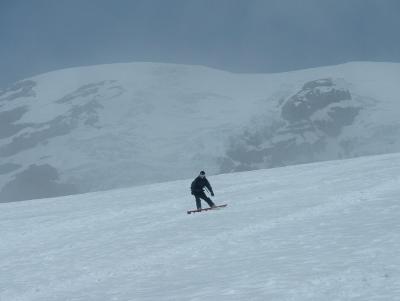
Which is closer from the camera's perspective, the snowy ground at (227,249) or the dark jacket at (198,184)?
Answer: the snowy ground at (227,249)

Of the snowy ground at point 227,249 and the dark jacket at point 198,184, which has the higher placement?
the dark jacket at point 198,184

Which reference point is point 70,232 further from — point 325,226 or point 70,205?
point 70,205

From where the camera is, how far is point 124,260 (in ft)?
54.6

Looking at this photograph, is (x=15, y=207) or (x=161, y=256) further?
(x=15, y=207)

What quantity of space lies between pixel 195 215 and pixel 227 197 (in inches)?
261

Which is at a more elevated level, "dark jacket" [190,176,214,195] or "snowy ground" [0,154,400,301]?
"dark jacket" [190,176,214,195]

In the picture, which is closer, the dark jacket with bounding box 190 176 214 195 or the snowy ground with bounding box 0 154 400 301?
the snowy ground with bounding box 0 154 400 301

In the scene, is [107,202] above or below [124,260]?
above

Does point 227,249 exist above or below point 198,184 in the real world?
below

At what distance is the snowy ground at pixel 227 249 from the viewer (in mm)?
11719

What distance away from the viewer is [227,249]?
1614 centimetres

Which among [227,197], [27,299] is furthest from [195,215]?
[27,299]

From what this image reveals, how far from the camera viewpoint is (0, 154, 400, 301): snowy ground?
11.7 metres

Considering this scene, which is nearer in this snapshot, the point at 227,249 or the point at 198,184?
the point at 227,249
